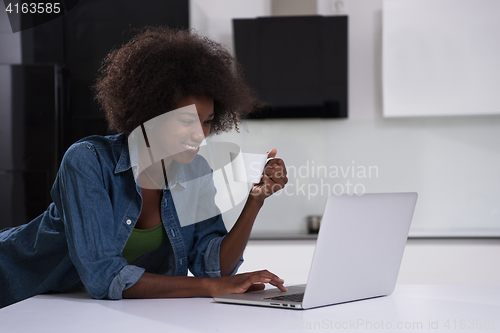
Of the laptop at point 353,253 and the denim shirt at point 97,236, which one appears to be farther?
the denim shirt at point 97,236

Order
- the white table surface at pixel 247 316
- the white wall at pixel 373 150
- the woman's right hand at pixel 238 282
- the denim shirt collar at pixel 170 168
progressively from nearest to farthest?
the white table surface at pixel 247 316 → the woman's right hand at pixel 238 282 → the denim shirt collar at pixel 170 168 → the white wall at pixel 373 150

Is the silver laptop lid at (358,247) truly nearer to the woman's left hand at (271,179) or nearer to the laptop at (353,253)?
the laptop at (353,253)

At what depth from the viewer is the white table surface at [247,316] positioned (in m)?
0.77

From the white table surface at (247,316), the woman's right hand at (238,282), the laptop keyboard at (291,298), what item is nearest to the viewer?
the white table surface at (247,316)

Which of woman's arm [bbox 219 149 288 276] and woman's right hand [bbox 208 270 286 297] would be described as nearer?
woman's right hand [bbox 208 270 286 297]

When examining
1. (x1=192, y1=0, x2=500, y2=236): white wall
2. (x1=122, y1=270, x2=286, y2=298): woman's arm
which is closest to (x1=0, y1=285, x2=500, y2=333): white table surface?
(x1=122, y1=270, x2=286, y2=298): woman's arm

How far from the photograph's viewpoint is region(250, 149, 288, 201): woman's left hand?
1252 millimetres

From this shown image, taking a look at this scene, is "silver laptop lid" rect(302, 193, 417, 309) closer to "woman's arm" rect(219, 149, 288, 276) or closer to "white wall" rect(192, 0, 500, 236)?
"woman's arm" rect(219, 149, 288, 276)

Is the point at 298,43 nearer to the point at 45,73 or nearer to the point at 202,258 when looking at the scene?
the point at 45,73

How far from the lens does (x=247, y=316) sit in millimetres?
834

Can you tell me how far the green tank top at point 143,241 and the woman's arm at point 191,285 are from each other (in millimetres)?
193

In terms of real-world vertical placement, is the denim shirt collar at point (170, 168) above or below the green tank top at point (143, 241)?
above

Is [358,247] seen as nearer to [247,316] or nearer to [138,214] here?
[247,316]

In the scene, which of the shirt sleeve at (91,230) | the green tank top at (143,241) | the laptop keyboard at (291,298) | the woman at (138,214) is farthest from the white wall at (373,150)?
the laptop keyboard at (291,298)
